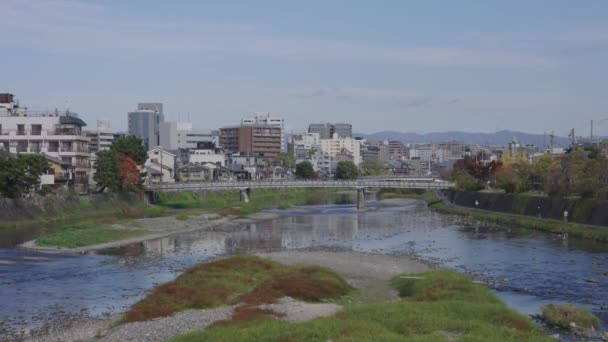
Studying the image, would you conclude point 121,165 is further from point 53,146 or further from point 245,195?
point 245,195

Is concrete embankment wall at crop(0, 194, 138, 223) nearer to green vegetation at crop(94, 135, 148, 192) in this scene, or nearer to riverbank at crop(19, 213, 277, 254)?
green vegetation at crop(94, 135, 148, 192)

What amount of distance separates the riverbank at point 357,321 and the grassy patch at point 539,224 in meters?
19.7

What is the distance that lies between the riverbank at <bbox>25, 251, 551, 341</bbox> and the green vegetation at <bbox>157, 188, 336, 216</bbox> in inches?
1693

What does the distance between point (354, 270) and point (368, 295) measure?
249 inches

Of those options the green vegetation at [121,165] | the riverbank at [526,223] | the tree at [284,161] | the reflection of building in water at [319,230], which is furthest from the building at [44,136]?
the tree at [284,161]

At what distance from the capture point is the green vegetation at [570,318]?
1988 centimetres

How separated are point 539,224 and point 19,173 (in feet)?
121

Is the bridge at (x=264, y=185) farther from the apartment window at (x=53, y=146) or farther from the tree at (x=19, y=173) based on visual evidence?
the tree at (x=19, y=173)

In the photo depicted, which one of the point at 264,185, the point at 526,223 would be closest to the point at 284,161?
the point at 264,185

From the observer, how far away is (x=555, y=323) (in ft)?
65.8

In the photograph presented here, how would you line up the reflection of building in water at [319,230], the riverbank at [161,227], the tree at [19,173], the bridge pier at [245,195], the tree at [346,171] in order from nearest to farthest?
1. the riverbank at [161,227]
2. the reflection of building in water at [319,230]
3. the tree at [19,173]
4. the bridge pier at [245,195]
5. the tree at [346,171]

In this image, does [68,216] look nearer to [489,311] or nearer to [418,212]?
[418,212]

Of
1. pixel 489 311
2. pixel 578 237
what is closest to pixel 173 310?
pixel 489 311

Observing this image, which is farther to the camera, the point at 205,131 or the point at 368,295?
the point at 205,131
